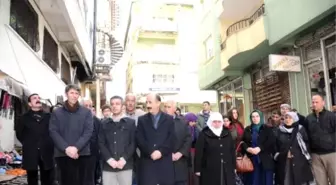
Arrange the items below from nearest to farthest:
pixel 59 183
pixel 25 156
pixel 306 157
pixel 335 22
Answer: pixel 59 183 < pixel 25 156 < pixel 306 157 < pixel 335 22

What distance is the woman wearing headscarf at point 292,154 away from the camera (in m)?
7.18

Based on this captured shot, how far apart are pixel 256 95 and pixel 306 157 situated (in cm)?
877

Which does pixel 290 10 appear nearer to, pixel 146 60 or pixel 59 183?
pixel 59 183

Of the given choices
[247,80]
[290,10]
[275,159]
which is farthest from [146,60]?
[275,159]

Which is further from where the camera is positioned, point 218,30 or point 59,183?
point 218,30

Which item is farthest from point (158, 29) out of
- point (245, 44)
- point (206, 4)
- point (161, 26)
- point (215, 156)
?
point (215, 156)

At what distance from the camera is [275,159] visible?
7738 millimetres

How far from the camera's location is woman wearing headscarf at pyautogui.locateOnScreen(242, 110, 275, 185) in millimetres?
7730

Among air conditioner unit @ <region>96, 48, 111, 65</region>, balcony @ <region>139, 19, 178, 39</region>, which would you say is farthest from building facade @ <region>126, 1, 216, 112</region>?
air conditioner unit @ <region>96, 48, 111, 65</region>

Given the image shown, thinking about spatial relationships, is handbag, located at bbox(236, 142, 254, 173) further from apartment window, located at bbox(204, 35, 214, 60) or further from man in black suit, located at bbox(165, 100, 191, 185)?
apartment window, located at bbox(204, 35, 214, 60)

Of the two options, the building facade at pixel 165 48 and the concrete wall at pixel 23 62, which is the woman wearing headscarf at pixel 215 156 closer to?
the concrete wall at pixel 23 62

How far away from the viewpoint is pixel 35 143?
6352 mm

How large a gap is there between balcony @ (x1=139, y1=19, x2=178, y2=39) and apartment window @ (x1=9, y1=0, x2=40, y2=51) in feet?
76.0

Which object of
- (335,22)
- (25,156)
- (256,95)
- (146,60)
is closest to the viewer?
(25,156)
